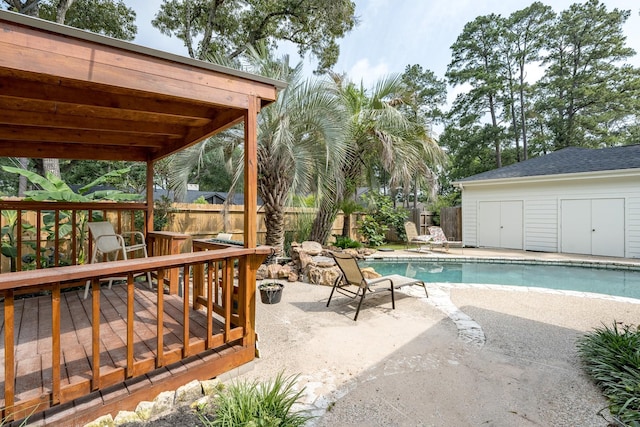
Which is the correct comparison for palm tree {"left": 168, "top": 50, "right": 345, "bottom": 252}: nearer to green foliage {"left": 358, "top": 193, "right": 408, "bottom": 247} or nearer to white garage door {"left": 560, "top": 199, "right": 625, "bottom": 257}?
green foliage {"left": 358, "top": 193, "right": 408, "bottom": 247}

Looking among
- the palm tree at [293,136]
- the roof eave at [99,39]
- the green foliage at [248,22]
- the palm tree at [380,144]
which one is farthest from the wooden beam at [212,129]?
the green foliage at [248,22]

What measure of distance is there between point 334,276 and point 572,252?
9.81 m

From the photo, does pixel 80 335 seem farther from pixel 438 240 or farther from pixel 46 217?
pixel 438 240

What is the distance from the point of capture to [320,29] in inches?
523

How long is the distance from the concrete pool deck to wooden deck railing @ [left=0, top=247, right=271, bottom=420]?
1.89 ft

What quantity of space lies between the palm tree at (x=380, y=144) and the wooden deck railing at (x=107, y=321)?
246 inches

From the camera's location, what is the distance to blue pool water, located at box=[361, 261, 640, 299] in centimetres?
701

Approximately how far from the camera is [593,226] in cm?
1042

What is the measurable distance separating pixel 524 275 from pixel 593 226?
180 inches

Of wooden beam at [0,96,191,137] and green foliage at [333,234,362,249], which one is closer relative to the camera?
wooden beam at [0,96,191,137]

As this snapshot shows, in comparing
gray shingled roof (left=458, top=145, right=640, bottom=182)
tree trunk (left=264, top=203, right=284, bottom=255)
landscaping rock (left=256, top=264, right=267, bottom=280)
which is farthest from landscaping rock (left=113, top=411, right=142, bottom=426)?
gray shingled roof (left=458, top=145, right=640, bottom=182)

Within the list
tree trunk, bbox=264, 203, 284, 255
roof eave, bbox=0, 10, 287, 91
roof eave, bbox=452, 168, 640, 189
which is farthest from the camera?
roof eave, bbox=452, 168, 640, 189

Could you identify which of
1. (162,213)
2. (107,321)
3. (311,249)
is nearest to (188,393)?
(107,321)

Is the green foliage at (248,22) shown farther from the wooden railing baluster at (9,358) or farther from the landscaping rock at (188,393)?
the landscaping rock at (188,393)
